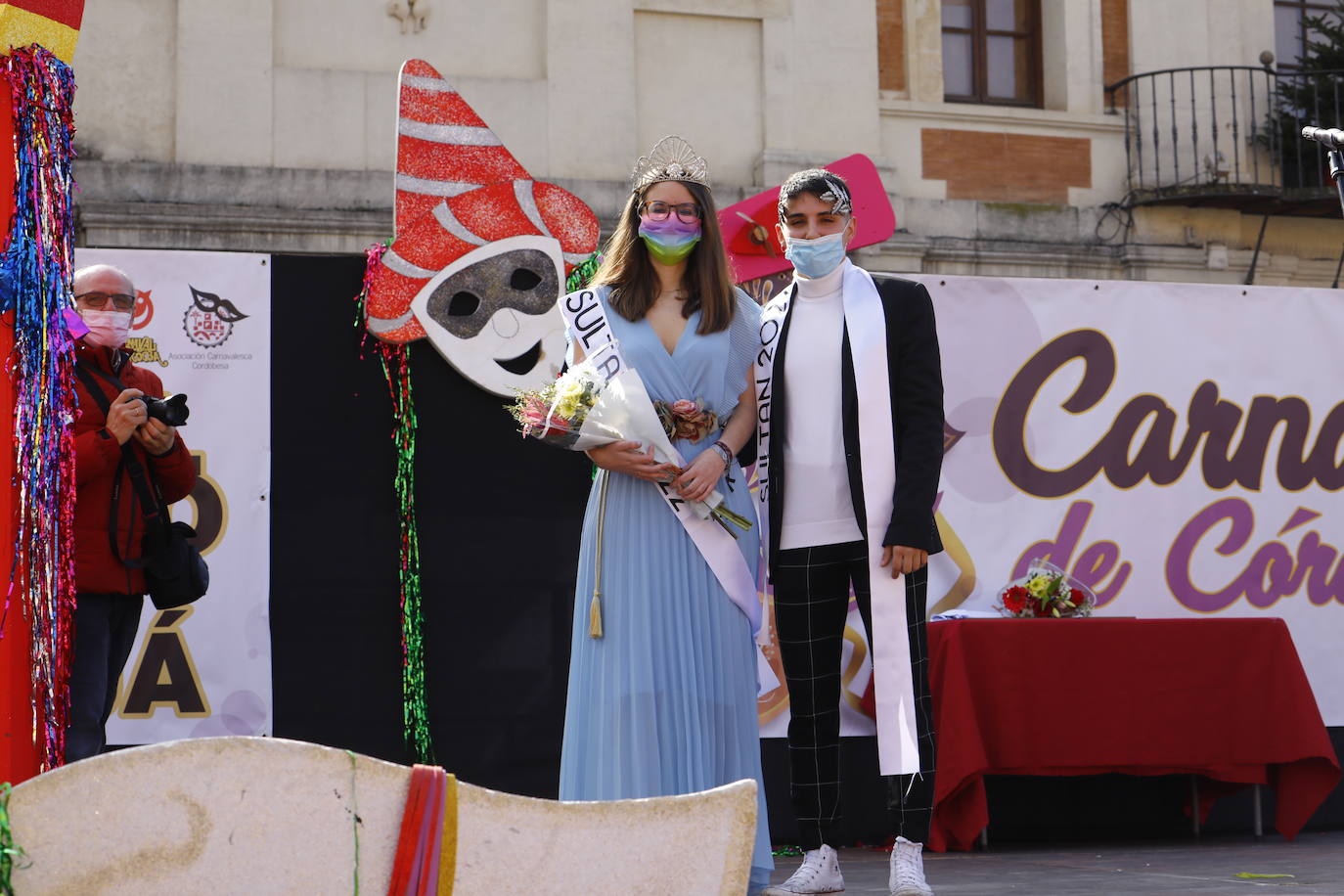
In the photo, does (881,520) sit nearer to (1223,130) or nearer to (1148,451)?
(1148,451)

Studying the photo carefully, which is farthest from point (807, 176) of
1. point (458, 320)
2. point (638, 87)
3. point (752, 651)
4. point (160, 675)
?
point (638, 87)

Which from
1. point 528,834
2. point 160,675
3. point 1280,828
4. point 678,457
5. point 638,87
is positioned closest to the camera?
point 528,834

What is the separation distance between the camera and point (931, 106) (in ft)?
41.3

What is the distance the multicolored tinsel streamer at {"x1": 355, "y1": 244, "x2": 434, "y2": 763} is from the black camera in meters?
1.17

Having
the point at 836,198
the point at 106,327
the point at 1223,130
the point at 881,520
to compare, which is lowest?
the point at 881,520

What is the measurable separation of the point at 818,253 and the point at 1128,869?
199cm

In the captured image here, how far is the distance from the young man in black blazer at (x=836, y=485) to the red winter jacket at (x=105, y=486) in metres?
1.46

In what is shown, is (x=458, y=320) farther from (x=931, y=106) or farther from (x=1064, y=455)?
(x=931, y=106)

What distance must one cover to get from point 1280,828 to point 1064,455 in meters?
1.40

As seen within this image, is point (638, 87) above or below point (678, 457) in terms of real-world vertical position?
above

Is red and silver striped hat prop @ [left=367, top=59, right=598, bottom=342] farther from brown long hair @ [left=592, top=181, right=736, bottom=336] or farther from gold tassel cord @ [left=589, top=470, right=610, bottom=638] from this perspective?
gold tassel cord @ [left=589, top=470, right=610, bottom=638]

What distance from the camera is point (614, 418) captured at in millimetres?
3496

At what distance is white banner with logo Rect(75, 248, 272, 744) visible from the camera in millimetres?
4828

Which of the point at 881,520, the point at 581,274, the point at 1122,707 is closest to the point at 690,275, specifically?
the point at 881,520
